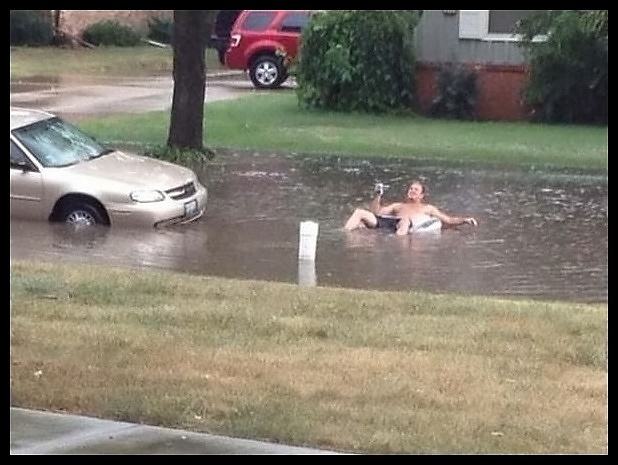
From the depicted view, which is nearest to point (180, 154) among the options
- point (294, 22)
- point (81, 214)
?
point (81, 214)

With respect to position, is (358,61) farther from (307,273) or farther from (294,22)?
(307,273)

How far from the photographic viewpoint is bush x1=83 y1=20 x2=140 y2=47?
25769mm

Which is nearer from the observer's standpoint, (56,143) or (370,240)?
(370,240)

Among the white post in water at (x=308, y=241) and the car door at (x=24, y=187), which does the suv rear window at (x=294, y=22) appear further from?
the white post in water at (x=308, y=241)

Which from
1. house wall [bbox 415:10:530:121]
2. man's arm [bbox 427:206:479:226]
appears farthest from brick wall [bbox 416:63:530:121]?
man's arm [bbox 427:206:479:226]

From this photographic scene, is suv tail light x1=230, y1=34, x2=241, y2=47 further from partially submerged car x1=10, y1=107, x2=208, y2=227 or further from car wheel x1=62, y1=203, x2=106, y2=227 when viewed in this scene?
car wheel x1=62, y1=203, x2=106, y2=227

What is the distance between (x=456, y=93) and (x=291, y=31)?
307 cm

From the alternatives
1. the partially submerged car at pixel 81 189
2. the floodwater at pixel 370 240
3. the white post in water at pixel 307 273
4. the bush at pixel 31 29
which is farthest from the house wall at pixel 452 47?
the white post in water at pixel 307 273

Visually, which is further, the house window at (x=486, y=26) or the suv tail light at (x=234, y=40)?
the house window at (x=486, y=26)

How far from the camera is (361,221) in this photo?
13570 mm

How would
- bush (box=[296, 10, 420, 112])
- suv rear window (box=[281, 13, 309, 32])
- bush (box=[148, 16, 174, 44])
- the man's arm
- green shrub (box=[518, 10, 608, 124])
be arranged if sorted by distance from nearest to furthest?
the man's arm
green shrub (box=[518, 10, 608, 124])
bush (box=[148, 16, 174, 44])
bush (box=[296, 10, 420, 112])
suv rear window (box=[281, 13, 309, 32])

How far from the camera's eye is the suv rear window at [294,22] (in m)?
22.9

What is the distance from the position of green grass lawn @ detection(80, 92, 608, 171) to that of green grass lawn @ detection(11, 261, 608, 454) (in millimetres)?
9178

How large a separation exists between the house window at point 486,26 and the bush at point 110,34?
620cm
